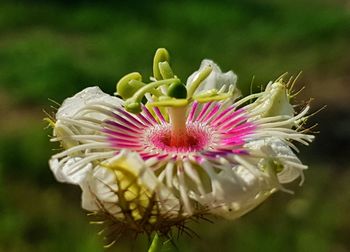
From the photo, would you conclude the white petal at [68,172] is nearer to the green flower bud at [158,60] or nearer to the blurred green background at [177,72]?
the green flower bud at [158,60]

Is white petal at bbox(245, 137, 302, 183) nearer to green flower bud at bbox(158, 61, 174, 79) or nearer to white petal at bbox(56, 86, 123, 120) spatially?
green flower bud at bbox(158, 61, 174, 79)

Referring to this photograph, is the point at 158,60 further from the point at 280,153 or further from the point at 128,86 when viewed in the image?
the point at 280,153

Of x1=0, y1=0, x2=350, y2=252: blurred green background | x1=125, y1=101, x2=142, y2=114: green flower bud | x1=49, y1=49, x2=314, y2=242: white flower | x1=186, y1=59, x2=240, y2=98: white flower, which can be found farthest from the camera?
x1=0, y1=0, x2=350, y2=252: blurred green background

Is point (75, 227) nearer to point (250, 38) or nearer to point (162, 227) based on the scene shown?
point (162, 227)

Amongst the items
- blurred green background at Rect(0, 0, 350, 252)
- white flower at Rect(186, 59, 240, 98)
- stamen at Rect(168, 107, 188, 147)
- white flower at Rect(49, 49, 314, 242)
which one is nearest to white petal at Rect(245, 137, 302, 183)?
white flower at Rect(49, 49, 314, 242)

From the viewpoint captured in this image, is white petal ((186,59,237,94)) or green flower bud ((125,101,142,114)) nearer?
green flower bud ((125,101,142,114))

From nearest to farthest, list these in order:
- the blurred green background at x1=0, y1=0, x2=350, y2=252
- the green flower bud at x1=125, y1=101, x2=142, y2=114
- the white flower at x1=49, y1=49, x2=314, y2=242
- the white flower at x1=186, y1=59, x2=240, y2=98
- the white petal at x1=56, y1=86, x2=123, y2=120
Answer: the white flower at x1=49, y1=49, x2=314, y2=242 < the green flower bud at x1=125, y1=101, x2=142, y2=114 < the white petal at x1=56, y1=86, x2=123, y2=120 < the white flower at x1=186, y1=59, x2=240, y2=98 < the blurred green background at x1=0, y1=0, x2=350, y2=252

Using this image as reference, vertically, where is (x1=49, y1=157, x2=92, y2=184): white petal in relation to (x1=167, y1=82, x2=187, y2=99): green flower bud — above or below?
below
